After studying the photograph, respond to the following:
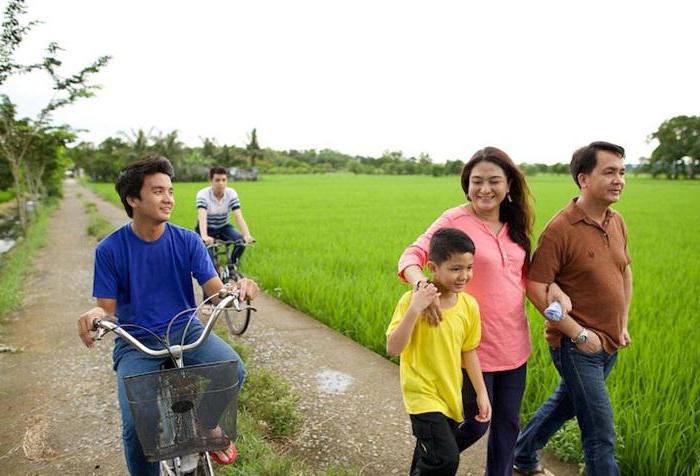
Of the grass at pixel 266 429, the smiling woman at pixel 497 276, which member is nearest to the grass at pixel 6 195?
the grass at pixel 266 429

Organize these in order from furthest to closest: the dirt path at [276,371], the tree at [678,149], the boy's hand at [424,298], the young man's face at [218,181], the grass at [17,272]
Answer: the tree at [678,149] → the grass at [17,272] → the young man's face at [218,181] → the dirt path at [276,371] → the boy's hand at [424,298]

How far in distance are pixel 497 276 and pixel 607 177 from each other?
2.15ft

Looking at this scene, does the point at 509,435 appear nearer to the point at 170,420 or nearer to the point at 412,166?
the point at 170,420

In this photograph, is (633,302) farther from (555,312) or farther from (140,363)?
(140,363)

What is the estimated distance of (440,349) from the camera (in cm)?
205

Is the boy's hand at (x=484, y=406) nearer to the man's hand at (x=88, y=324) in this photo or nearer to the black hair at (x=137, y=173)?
the man's hand at (x=88, y=324)

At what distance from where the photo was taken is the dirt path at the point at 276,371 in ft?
9.97

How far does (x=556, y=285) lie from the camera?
91.6 inches

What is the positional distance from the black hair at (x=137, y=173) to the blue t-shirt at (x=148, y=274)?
0.20 meters

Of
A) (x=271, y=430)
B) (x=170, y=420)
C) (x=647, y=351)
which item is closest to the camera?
(x=170, y=420)

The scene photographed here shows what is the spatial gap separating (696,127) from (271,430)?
221ft

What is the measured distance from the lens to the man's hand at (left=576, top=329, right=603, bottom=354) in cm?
227

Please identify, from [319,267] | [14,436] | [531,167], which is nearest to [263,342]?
[14,436]

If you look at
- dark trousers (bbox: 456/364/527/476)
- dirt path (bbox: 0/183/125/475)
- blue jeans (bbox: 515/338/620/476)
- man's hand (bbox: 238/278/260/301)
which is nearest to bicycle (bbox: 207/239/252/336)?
dirt path (bbox: 0/183/125/475)
